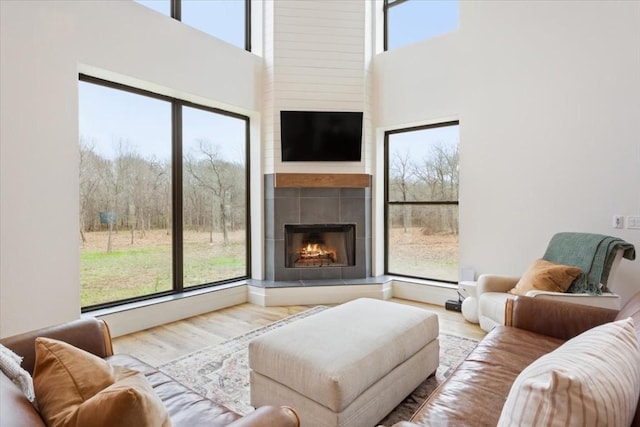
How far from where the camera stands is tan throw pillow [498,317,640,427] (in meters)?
0.77

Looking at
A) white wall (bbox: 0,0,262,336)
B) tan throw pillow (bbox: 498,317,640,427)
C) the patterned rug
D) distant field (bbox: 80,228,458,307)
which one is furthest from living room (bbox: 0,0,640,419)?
tan throw pillow (bbox: 498,317,640,427)

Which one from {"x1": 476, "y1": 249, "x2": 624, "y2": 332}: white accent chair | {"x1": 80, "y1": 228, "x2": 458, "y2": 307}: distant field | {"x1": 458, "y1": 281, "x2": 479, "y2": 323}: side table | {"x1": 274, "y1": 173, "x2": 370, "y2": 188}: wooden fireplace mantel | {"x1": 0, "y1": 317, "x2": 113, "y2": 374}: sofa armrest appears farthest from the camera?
{"x1": 274, "y1": 173, "x2": 370, "y2": 188}: wooden fireplace mantel

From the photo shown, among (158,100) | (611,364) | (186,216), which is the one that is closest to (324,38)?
(158,100)

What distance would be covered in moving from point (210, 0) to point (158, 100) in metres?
1.47

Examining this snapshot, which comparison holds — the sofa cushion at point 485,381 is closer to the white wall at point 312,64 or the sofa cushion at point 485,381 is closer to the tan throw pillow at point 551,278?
the tan throw pillow at point 551,278

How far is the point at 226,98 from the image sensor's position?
4145mm

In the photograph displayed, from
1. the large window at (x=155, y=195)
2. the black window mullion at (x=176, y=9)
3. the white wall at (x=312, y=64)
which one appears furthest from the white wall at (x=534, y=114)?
the black window mullion at (x=176, y=9)

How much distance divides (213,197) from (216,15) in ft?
7.20

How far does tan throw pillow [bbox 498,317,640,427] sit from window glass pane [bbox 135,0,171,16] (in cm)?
427

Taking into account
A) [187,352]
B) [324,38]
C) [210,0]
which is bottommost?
[187,352]

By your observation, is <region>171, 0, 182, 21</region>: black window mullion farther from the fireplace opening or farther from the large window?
the fireplace opening

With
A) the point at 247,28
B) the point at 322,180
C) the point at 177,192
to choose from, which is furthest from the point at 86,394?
the point at 247,28

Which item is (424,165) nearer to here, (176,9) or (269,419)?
(176,9)

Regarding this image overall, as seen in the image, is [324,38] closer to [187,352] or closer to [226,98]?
[226,98]
